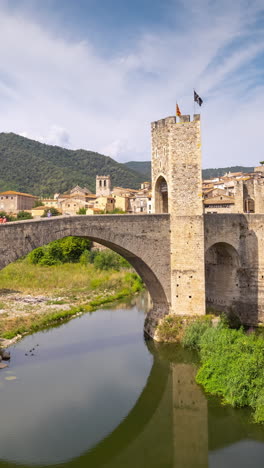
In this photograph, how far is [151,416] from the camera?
9016 mm

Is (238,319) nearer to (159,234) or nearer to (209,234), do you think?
(209,234)

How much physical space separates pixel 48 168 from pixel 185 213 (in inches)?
3114

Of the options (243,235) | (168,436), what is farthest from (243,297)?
(168,436)

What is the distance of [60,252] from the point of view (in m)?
31.9

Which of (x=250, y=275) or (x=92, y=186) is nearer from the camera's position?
(x=250, y=275)

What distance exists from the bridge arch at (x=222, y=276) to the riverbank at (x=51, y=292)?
6046 millimetres

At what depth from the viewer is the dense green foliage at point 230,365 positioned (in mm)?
8664

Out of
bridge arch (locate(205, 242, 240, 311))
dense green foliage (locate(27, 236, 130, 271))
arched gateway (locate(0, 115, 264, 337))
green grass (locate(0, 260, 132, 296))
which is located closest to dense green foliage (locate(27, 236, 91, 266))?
dense green foliage (locate(27, 236, 130, 271))

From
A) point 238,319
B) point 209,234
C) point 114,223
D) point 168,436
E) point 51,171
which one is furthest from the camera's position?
point 51,171

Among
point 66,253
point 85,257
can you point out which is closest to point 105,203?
point 66,253

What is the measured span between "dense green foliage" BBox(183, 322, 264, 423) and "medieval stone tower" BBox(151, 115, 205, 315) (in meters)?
1.01

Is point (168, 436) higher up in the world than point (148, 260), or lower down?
→ lower down

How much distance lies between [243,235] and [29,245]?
26.8ft

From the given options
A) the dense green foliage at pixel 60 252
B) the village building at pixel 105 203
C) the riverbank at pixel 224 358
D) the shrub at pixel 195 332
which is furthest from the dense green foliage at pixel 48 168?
the shrub at pixel 195 332
